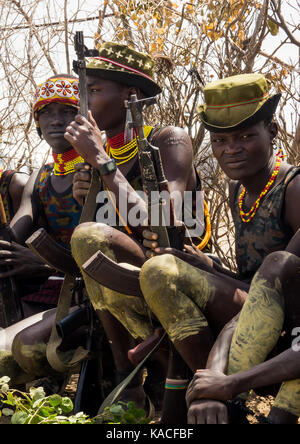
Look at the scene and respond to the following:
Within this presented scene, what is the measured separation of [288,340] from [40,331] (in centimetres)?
160

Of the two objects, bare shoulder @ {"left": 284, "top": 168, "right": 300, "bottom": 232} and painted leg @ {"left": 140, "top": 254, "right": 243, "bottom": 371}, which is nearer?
painted leg @ {"left": 140, "top": 254, "right": 243, "bottom": 371}

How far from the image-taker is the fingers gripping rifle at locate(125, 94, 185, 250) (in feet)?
10.0

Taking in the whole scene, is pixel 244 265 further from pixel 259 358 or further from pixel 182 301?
pixel 259 358

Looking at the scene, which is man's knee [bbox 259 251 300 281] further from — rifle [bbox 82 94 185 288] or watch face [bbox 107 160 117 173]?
watch face [bbox 107 160 117 173]

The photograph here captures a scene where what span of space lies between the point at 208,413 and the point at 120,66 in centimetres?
222

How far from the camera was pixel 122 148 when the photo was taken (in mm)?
3967

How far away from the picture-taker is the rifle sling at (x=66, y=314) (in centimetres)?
358

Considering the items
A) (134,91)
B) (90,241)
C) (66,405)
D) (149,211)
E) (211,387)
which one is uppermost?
(134,91)

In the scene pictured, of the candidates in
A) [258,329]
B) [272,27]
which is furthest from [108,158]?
[272,27]

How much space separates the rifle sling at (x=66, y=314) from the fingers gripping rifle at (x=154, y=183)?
0.53 meters

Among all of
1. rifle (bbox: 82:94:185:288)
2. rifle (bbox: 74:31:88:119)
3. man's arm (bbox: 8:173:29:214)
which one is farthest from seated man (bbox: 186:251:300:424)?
man's arm (bbox: 8:173:29:214)

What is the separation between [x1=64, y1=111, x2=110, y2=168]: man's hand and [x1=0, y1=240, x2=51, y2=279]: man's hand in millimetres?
1067

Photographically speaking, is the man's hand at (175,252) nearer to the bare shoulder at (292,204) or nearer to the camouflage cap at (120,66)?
the bare shoulder at (292,204)

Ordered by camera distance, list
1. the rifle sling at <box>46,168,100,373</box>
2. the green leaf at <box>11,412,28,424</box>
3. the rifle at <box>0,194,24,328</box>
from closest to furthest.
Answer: the green leaf at <box>11,412,28,424</box> → the rifle sling at <box>46,168,100,373</box> → the rifle at <box>0,194,24,328</box>
